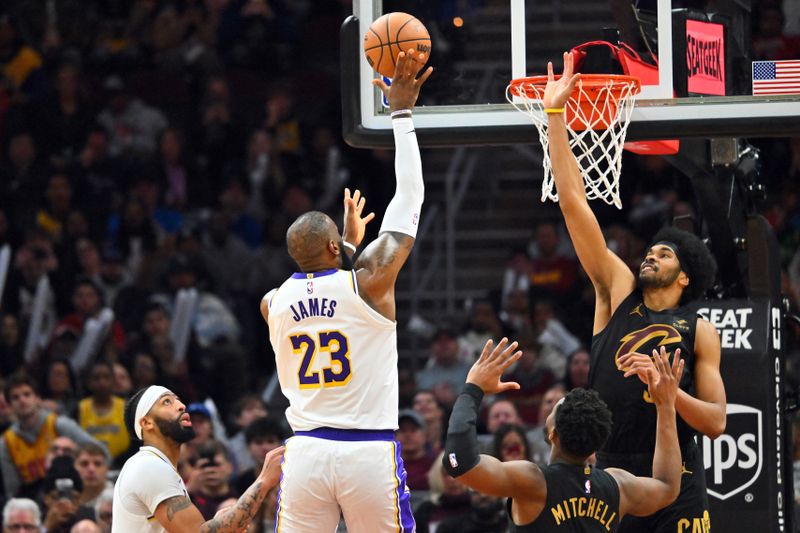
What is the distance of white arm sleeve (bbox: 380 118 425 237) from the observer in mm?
6652

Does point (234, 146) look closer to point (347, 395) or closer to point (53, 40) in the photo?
point (53, 40)

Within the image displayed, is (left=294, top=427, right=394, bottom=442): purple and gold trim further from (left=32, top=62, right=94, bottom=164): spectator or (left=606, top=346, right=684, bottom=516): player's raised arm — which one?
(left=32, top=62, right=94, bottom=164): spectator

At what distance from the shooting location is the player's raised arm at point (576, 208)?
7074mm

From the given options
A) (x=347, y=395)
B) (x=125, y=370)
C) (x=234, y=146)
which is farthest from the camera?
(x=234, y=146)

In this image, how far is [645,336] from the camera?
Result: 6.96 metres

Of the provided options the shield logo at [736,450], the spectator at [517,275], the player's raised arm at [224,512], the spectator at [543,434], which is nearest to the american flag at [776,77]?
the shield logo at [736,450]

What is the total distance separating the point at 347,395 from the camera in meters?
6.54

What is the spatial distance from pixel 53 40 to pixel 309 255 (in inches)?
473

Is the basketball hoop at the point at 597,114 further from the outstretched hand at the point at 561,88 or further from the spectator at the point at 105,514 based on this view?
the spectator at the point at 105,514

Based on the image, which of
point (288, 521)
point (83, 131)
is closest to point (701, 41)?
point (288, 521)

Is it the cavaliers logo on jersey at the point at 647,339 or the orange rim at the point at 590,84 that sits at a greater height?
the orange rim at the point at 590,84

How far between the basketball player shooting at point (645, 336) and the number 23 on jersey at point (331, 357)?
4.17ft

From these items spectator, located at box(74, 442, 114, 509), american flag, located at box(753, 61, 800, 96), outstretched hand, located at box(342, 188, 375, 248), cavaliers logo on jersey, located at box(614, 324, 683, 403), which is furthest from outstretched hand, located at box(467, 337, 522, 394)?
spectator, located at box(74, 442, 114, 509)

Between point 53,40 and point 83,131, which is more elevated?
point 53,40
